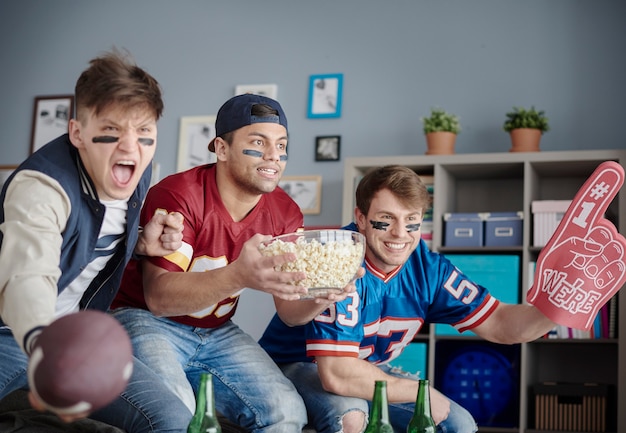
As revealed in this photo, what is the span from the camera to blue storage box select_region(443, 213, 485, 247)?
168 inches

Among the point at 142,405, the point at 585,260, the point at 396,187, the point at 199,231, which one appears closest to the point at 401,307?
the point at 396,187

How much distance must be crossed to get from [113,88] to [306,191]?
3.11 metres

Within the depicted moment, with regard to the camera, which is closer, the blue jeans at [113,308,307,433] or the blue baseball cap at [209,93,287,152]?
the blue jeans at [113,308,307,433]

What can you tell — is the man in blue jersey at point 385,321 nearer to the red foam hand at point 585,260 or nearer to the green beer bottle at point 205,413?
the red foam hand at point 585,260

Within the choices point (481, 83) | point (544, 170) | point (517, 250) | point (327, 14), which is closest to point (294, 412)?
point (517, 250)

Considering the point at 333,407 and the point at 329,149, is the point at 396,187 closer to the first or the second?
the point at 333,407

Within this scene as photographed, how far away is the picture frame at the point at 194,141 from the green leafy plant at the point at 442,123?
1.33 meters

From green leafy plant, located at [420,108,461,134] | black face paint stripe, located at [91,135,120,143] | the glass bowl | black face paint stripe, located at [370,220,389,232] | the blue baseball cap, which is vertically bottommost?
the glass bowl

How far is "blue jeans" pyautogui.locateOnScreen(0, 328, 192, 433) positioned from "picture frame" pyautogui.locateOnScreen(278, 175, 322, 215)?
2.89 m

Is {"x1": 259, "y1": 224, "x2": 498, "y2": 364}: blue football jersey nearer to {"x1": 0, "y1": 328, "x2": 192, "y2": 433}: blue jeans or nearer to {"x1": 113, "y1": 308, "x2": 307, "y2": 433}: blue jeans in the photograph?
{"x1": 113, "y1": 308, "x2": 307, "y2": 433}: blue jeans

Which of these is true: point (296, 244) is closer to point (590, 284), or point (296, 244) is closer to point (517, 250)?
point (590, 284)

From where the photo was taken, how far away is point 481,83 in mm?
4699

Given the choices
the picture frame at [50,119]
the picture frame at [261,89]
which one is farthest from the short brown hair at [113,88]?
the picture frame at [50,119]

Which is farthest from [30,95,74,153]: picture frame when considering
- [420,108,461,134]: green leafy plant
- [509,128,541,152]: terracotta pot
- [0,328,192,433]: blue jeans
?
[0,328,192,433]: blue jeans
